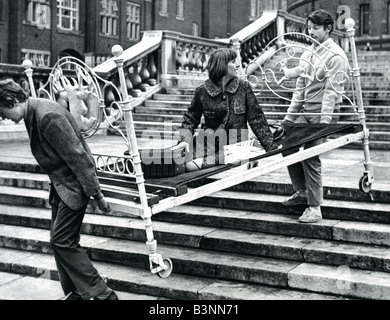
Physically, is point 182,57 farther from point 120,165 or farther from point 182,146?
point 182,146

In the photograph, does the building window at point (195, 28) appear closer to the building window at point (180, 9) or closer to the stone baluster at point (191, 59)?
the building window at point (180, 9)

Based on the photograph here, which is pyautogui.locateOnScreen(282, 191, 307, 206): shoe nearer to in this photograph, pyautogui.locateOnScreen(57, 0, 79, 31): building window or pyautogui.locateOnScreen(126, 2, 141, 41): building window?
pyautogui.locateOnScreen(57, 0, 79, 31): building window

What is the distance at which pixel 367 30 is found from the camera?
4706 centimetres

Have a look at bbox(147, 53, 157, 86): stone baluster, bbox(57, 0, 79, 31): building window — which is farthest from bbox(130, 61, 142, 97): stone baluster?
bbox(57, 0, 79, 31): building window

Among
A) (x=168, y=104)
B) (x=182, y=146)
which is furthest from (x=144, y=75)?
(x=182, y=146)

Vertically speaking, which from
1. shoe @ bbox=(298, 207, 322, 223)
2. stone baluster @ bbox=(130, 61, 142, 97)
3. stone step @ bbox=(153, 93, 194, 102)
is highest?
stone baluster @ bbox=(130, 61, 142, 97)

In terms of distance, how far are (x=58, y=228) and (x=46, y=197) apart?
284cm

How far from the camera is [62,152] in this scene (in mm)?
4516

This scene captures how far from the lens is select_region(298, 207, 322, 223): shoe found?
592 cm

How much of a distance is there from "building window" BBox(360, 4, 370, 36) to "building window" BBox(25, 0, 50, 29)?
2471 cm

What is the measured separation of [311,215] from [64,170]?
2.46m

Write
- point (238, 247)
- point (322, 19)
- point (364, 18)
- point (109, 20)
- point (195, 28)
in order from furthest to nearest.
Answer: point (364, 18), point (195, 28), point (109, 20), point (322, 19), point (238, 247)

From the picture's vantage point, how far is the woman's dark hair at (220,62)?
5.35 metres
